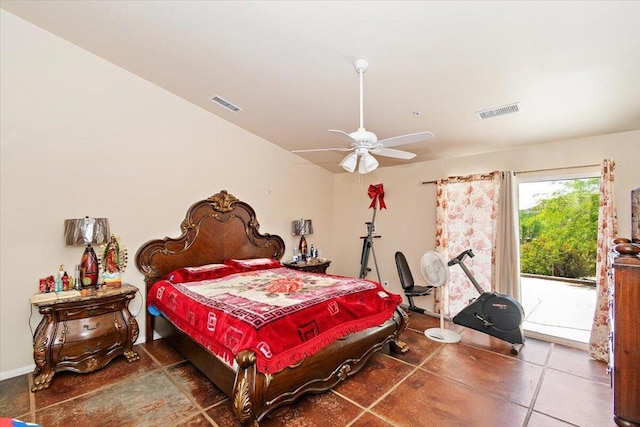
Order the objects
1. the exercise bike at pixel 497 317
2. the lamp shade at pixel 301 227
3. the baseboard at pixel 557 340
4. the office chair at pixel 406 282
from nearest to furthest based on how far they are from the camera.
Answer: the exercise bike at pixel 497 317 < the baseboard at pixel 557 340 < the office chair at pixel 406 282 < the lamp shade at pixel 301 227

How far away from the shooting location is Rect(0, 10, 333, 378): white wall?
2.87 m

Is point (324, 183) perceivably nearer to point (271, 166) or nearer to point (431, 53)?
point (271, 166)

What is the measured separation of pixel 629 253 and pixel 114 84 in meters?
4.75

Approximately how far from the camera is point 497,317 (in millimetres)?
3502

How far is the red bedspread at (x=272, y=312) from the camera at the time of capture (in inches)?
84.4

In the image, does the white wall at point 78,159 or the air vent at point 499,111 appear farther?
the air vent at point 499,111

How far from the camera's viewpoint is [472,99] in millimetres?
3057

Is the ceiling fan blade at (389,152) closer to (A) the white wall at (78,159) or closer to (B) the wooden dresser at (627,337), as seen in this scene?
(B) the wooden dresser at (627,337)

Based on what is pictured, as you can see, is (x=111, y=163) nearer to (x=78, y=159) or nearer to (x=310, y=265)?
(x=78, y=159)

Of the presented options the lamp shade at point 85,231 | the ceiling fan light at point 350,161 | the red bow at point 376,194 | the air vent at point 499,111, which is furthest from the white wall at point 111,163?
the ceiling fan light at point 350,161

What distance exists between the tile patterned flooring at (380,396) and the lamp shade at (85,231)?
1286 millimetres

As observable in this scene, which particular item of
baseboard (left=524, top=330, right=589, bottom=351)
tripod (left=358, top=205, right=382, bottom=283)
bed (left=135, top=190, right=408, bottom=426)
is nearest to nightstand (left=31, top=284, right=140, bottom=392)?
bed (left=135, top=190, right=408, bottom=426)

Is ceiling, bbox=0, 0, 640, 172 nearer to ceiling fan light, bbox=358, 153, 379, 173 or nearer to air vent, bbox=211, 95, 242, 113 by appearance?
air vent, bbox=211, 95, 242, 113

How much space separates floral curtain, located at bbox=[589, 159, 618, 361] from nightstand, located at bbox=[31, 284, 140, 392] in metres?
5.04
